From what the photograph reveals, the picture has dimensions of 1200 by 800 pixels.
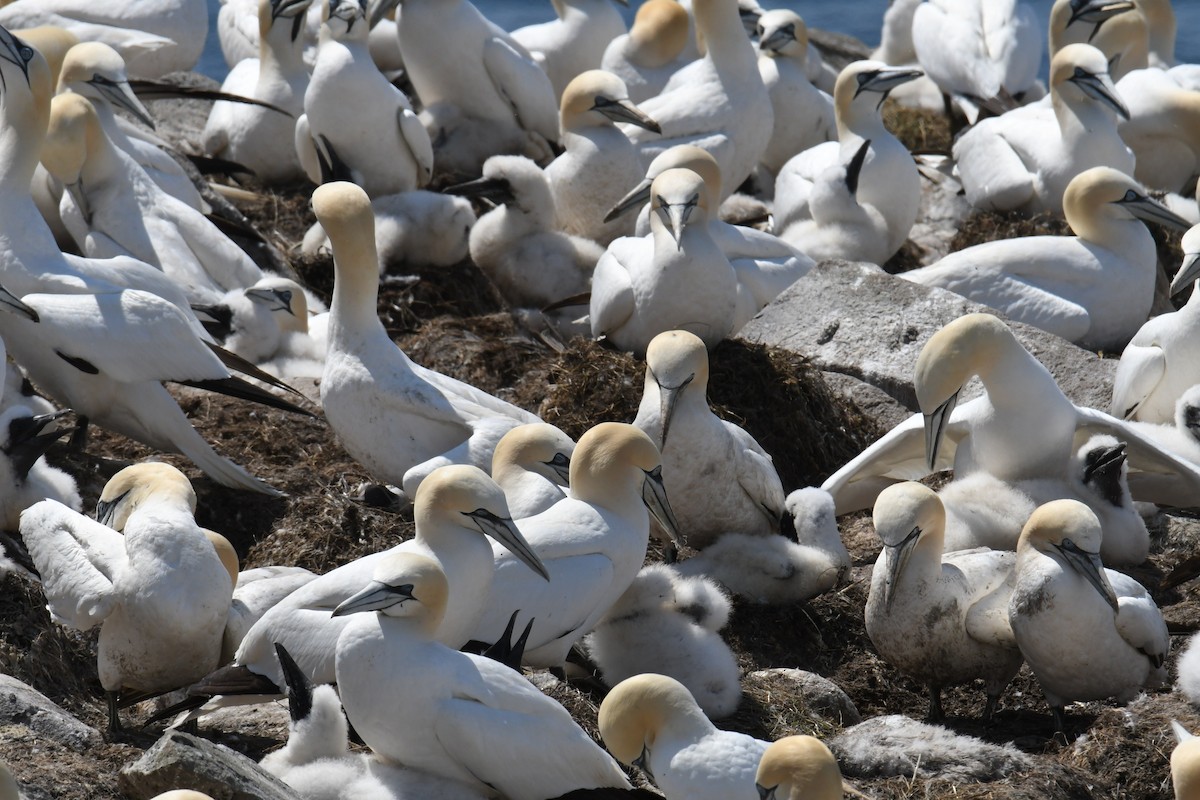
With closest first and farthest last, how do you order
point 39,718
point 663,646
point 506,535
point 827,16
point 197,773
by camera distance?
point 197,773
point 39,718
point 506,535
point 663,646
point 827,16

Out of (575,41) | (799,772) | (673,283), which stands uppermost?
(799,772)

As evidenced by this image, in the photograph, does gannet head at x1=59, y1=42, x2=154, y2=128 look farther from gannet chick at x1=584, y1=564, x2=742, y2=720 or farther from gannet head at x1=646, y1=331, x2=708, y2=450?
gannet chick at x1=584, y1=564, x2=742, y2=720

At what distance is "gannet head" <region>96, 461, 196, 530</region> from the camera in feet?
18.3

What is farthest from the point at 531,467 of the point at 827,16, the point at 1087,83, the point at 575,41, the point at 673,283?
the point at 827,16

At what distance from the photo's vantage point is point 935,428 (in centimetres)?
647

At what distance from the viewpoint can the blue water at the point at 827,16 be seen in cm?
2780

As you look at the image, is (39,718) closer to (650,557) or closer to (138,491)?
(138,491)

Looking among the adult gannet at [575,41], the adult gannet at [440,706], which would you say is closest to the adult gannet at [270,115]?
the adult gannet at [575,41]

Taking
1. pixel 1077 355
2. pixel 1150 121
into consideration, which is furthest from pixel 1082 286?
pixel 1150 121

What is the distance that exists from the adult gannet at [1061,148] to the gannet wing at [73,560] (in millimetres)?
5866

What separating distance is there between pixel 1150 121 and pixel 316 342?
537cm

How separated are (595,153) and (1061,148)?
102 inches

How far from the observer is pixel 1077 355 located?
306 inches

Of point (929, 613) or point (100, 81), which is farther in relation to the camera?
point (100, 81)
